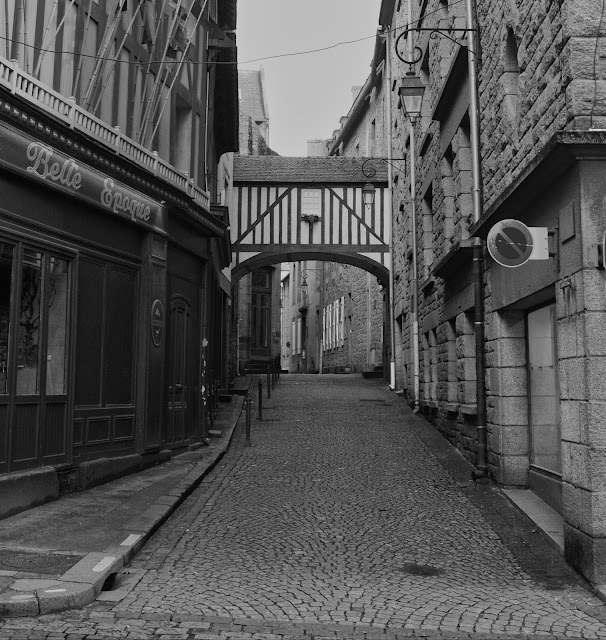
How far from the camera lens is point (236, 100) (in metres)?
15.2

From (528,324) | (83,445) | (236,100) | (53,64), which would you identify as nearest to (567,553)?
(528,324)

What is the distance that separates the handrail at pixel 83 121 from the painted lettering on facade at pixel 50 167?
1.14 feet

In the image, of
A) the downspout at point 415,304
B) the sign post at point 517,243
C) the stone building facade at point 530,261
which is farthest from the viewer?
the downspout at point 415,304

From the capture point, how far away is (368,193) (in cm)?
1867

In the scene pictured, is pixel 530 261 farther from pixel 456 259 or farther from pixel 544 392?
pixel 456 259

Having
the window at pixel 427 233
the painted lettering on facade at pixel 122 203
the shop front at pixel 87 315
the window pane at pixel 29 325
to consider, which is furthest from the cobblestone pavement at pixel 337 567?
the window at pixel 427 233

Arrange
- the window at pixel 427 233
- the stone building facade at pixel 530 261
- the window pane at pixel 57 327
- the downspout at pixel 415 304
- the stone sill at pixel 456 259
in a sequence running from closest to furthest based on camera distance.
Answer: the stone building facade at pixel 530 261, the window pane at pixel 57 327, the stone sill at pixel 456 259, the window at pixel 427 233, the downspout at pixel 415 304

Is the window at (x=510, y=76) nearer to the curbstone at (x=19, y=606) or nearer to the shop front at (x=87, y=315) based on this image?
the shop front at (x=87, y=315)

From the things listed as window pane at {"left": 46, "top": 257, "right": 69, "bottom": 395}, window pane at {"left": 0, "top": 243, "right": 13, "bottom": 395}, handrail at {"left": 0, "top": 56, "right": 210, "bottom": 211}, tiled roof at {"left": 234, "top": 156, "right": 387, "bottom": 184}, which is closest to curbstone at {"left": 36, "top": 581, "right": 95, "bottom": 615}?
window pane at {"left": 0, "top": 243, "right": 13, "bottom": 395}

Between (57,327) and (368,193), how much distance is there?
1206 centimetres

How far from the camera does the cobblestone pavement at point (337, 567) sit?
4.44m

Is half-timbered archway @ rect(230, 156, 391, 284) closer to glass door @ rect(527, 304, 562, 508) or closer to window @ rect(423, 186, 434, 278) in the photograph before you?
window @ rect(423, 186, 434, 278)

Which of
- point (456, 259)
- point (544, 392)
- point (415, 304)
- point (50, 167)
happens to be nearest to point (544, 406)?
point (544, 392)

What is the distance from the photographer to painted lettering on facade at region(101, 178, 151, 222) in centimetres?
840
